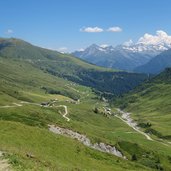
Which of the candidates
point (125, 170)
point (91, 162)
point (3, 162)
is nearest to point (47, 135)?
Result: point (91, 162)

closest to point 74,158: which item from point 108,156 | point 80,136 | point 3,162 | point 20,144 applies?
point 20,144

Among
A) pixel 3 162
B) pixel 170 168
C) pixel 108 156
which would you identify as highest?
pixel 3 162

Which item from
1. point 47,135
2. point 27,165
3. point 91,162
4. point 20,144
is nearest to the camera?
point 27,165

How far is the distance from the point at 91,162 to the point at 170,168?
77731mm

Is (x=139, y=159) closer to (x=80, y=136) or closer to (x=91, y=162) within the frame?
(x=80, y=136)

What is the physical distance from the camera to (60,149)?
85.4m

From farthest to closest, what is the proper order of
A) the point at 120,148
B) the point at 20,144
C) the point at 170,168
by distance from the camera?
1. the point at 120,148
2. the point at 170,168
3. the point at 20,144

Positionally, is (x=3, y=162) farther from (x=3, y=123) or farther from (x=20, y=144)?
(x=3, y=123)

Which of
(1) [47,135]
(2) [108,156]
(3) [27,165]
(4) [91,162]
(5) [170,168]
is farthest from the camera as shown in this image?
(5) [170,168]

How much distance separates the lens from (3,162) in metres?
43.2

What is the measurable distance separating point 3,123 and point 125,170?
32106mm

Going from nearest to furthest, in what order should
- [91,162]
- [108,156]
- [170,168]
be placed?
[91,162] < [108,156] < [170,168]

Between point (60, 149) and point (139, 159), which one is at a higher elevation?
point (60, 149)

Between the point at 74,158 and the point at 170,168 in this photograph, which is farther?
the point at 170,168
